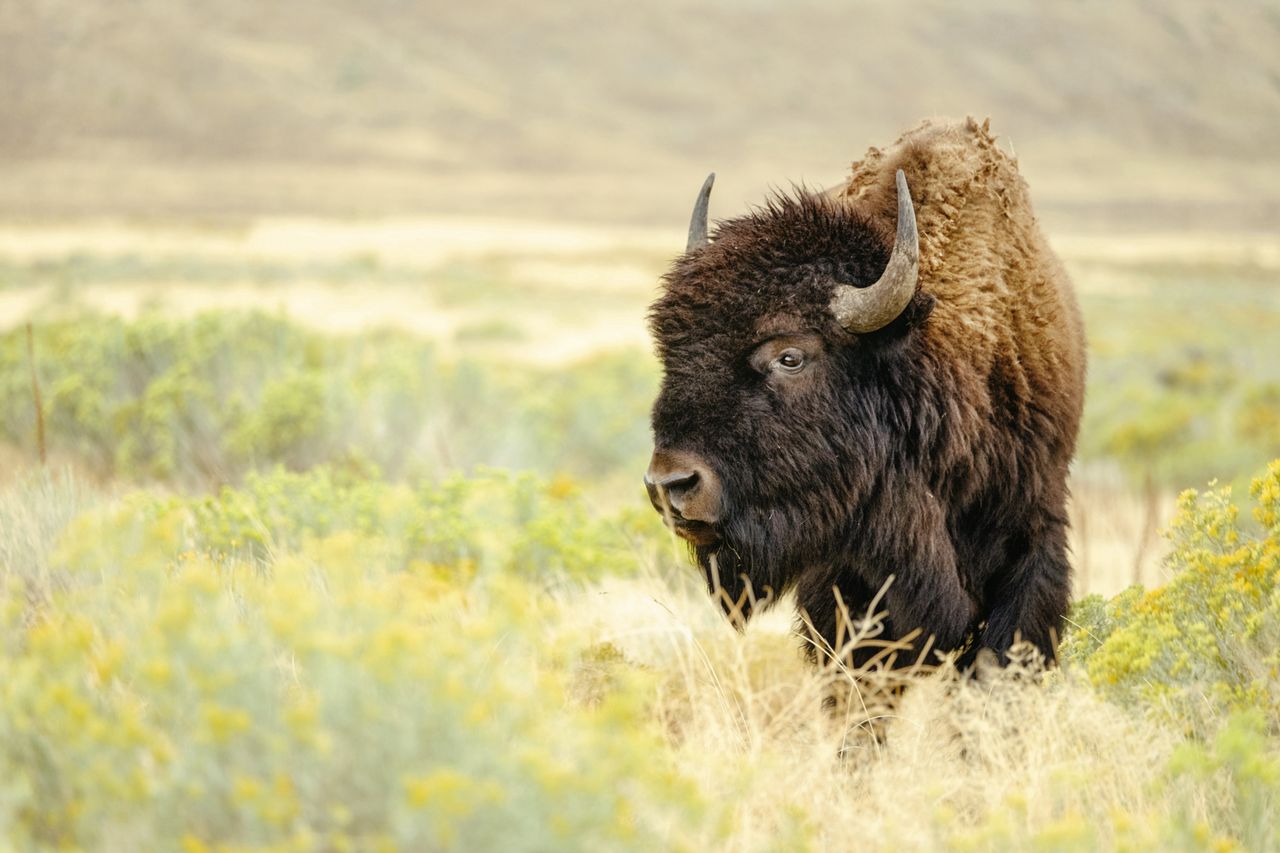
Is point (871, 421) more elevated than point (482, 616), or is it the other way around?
point (871, 421)

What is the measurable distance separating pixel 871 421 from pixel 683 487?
0.82 m

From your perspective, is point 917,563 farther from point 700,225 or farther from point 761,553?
point 700,225

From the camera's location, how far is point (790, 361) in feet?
14.1

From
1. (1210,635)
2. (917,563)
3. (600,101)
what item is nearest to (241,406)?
(917,563)

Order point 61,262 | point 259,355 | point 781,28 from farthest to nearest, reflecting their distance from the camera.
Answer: point 781,28
point 61,262
point 259,355

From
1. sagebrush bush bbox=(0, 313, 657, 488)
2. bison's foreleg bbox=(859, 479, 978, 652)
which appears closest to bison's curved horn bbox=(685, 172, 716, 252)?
bison's foreleg bbox=(859, 479, 978, 652)

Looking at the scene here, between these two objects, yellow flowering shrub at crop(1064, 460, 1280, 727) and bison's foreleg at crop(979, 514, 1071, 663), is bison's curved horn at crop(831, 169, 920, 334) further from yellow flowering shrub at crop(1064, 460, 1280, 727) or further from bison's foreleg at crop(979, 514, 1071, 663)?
yellow flowering shrub at crop(1064, 460, 1280, 727)

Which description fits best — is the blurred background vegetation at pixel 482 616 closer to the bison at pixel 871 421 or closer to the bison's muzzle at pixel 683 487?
the bison at pixel 871 421

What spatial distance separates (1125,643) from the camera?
3900 mm

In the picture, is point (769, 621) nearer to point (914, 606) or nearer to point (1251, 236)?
point (914, 606)

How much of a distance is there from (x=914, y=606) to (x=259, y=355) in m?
7.08

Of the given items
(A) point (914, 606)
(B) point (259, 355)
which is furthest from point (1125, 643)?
(B) point (259, 355)

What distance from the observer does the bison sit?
13.7 ft

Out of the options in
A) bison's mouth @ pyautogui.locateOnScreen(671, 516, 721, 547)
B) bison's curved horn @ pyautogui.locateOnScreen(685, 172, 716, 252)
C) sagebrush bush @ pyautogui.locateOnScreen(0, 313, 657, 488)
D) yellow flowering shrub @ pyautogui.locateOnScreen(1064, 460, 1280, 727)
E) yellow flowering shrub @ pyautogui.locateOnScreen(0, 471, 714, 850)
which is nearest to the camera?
yellow flowering shrub @ pyautogui.locateOnScreen(0, 471, 714, 850)
